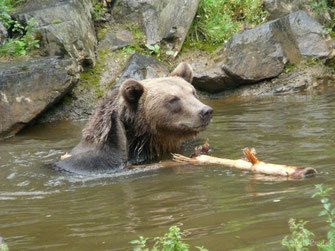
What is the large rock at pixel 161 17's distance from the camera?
13023 millimetres

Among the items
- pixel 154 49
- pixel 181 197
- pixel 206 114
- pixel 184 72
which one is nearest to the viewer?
pixel 181 197

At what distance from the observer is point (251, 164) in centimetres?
556

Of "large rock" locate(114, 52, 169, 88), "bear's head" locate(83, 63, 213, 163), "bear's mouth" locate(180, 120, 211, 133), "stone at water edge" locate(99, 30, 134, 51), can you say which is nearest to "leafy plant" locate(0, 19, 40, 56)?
"stone at water edge" locate(99, 30, 134, 51)

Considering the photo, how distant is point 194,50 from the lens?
13172 mm

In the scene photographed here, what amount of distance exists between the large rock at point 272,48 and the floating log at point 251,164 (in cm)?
572

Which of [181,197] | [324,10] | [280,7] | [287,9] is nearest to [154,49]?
[280,7]

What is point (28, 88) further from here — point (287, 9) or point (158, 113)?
point (287, 9)

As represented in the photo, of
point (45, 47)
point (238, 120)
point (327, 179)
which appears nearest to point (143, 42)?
point (45, 47)

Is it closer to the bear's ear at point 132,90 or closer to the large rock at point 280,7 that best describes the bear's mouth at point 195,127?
the bear's ear at point 132,90

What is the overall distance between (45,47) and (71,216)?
7.61m

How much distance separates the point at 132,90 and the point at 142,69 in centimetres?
481

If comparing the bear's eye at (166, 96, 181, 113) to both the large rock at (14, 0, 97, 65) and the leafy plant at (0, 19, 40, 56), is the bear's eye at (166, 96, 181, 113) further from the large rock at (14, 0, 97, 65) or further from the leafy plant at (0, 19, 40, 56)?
the leafy plant at (0, 19, 40, 56)

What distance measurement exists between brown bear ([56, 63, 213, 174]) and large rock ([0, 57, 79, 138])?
128 inches

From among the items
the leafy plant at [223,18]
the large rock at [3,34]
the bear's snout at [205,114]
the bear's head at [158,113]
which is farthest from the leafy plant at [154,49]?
the bear's snout at [205,114]
